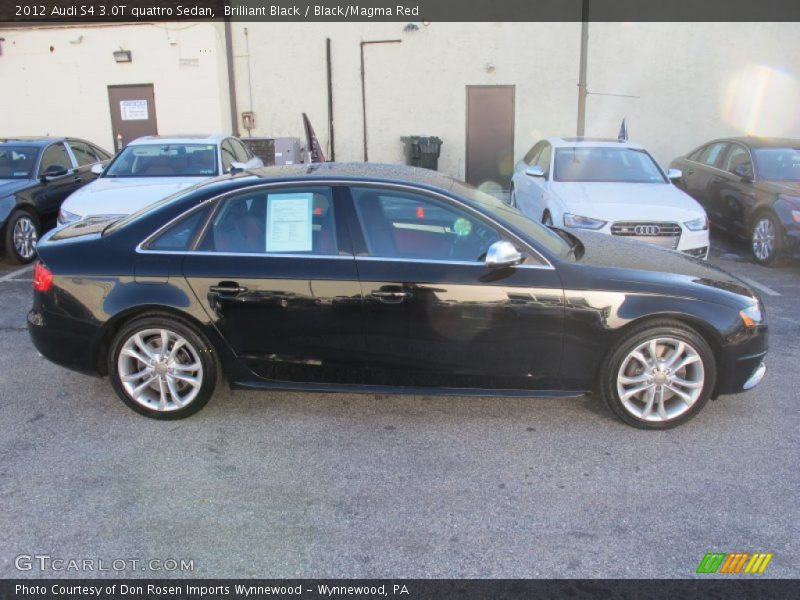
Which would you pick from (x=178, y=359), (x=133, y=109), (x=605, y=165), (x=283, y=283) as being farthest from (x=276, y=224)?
(x=133, y=109)

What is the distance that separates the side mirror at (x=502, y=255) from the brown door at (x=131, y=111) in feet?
39.1

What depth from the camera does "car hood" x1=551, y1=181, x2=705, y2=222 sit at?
7.04 metres

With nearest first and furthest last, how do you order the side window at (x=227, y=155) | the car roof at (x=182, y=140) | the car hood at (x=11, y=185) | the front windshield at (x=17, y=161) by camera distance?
the car hood at (x=11, y=185), the side window at (x=227, y=155), the car roof at (x=182, y=140), the front windshield at (x=17, y=161)

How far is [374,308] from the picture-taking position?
3982 millimetres

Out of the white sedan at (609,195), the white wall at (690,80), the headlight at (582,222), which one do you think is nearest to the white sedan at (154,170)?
the white sedan at (609,195)

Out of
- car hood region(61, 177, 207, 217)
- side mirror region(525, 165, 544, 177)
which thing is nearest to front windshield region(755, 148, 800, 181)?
side mirror region(525, 165, 544, 177)

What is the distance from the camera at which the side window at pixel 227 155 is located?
27.7ft

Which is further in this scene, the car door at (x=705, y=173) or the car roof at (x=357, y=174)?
the car door at (x=705, y=173)

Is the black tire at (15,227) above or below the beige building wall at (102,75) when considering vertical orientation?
below

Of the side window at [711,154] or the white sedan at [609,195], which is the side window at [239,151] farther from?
the side window at [711,154]

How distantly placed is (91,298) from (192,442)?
3.51 ft

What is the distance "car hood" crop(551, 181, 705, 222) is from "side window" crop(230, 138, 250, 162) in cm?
423

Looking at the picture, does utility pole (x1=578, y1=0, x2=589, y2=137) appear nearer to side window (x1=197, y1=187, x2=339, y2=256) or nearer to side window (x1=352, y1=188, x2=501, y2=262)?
side window (x1=352, y1=188, x2=501, y2=262)

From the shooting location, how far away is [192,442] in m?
3.97
